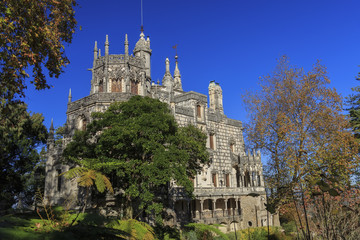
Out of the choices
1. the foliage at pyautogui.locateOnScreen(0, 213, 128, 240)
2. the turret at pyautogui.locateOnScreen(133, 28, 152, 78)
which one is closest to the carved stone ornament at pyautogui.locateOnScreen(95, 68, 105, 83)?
the turret at pyautogui.locateOnScreen(133, 28, 152, 78)

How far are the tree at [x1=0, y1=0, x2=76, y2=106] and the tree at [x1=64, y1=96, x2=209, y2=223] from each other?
→ 7.71m

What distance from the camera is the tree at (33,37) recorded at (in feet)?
35.6

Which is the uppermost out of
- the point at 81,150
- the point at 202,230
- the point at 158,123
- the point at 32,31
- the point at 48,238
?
the point at 32,31

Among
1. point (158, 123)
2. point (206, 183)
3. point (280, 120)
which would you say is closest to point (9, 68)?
point (158, 123)

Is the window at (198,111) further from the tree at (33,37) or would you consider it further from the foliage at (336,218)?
the tree at (33,37)

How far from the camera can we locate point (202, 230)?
2303 cm

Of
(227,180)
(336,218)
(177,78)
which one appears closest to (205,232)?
(336,218)

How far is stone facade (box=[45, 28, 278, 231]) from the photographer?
29.8 metres

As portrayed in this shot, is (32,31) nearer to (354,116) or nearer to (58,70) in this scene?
(58,70)

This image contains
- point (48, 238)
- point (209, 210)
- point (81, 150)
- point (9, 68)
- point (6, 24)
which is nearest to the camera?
point (48, 238)

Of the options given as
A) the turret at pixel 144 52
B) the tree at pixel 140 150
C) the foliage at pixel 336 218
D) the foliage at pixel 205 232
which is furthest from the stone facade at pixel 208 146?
the foliage at pixel 336 218

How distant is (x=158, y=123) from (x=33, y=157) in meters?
20.8

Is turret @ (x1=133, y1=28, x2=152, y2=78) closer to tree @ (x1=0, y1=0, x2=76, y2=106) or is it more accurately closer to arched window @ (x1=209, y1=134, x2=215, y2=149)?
arched window @ (x1=209, y1=134, x2=215, y2=149)

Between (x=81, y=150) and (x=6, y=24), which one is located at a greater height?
(x=6, y=24)
